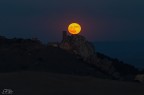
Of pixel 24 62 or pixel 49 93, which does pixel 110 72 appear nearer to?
pixel 24 62

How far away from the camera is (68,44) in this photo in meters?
57.8

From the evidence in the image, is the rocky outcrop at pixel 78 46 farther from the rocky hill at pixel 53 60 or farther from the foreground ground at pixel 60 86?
the foreground ground at pixel 60 86

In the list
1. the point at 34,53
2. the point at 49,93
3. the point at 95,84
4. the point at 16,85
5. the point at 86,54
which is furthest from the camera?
the point at 86,54

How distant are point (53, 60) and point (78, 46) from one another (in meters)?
9.78

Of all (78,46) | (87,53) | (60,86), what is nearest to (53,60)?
(87,53)

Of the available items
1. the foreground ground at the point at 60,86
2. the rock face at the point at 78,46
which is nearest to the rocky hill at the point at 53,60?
the rock face at the point at 78,46

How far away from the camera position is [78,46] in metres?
58.1

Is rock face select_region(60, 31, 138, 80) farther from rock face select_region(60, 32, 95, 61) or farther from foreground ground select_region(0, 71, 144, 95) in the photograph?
foreground ground select_region(0, 71, 144, 95)

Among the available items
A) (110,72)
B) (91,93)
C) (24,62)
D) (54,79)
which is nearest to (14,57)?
(24,62)

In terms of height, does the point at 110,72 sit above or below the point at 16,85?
below

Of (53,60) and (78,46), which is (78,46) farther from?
(53,60)

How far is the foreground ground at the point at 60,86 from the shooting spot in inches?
822

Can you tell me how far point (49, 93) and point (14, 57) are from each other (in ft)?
89.7

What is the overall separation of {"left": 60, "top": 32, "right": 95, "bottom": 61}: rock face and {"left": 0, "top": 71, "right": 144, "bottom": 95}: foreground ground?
32.0 m
